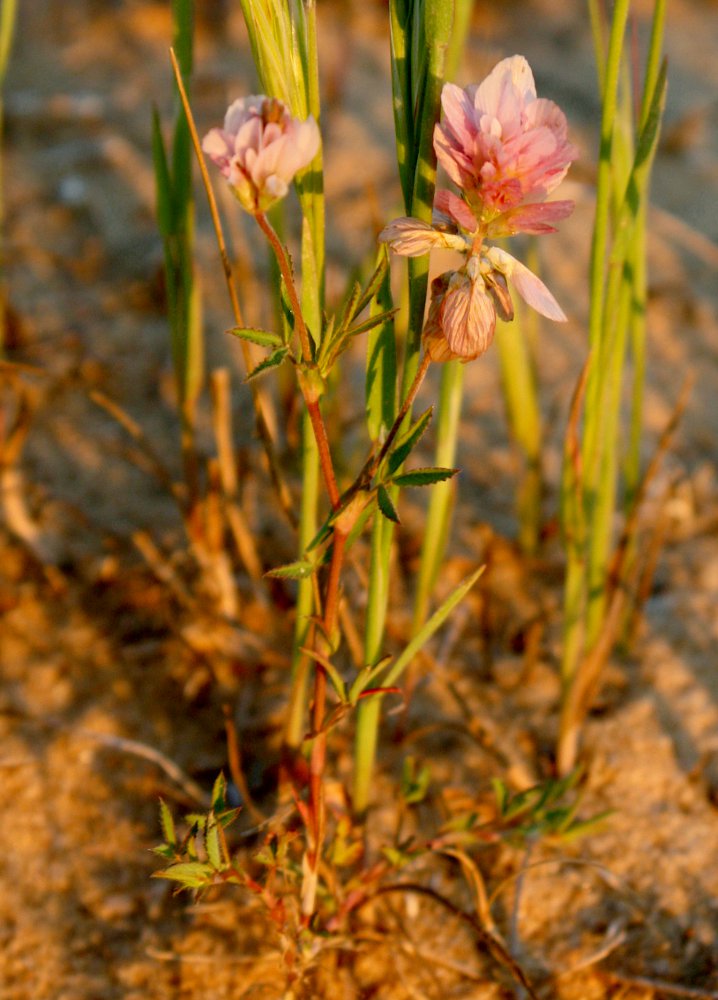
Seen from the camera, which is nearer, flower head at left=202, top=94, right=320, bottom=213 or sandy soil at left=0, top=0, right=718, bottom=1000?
flower head at left=202, top=94, right=320, bottom=213

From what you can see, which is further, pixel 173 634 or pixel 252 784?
pixel 173 634

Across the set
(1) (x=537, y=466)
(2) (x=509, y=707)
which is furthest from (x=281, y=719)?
(1) (x=537, y=466)

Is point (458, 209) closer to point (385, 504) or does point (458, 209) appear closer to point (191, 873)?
point (385, 504)

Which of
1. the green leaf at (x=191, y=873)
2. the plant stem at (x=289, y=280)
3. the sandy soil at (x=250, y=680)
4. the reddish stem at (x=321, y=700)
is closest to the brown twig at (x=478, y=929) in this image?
the sandy soil at (x=250, y=680)

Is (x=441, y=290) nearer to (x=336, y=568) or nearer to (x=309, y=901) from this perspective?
(x=336, y=568)

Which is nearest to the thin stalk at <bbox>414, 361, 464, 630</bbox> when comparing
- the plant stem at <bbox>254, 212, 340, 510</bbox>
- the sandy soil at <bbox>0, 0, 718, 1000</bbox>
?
the sandy soil at <bbox>0, 0, 718, 1000</bbox>

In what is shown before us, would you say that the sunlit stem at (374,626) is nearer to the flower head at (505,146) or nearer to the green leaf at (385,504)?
the green leaf at (385,504)

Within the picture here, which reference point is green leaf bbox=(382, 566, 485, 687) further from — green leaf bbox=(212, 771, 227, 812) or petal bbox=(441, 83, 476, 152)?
petal bbox=(441, 83, 476, 152)
